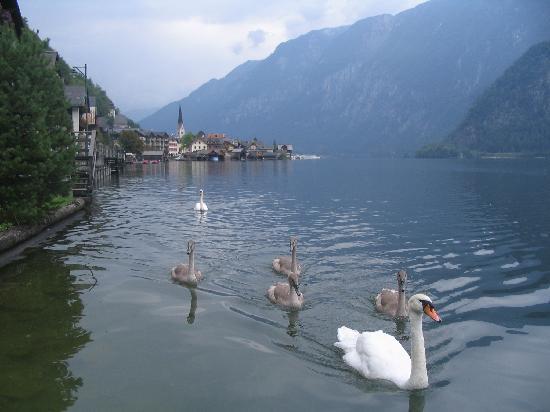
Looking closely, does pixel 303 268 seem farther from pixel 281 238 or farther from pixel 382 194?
pixel 382 194

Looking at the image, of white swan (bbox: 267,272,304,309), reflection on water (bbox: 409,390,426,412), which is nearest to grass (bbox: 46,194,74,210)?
white swan (bbox: 267,272,304,309)

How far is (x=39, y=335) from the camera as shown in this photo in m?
14.5

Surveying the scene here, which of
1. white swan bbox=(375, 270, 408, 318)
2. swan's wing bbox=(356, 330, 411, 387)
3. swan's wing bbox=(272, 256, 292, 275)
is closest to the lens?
swan's wing bbox=(356, 330, 411, 387)

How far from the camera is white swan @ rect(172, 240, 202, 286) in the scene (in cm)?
1985

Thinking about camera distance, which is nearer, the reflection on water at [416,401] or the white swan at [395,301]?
the reflection on water at [416,401]

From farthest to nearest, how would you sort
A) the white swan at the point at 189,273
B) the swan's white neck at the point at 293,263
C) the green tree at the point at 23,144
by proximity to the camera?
the green tree at the point at 23,144 → the swan's white neck at the point at 293,263 → the white swan at the point at 189,273

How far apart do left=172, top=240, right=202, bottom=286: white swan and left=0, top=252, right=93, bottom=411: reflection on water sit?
10.5ft

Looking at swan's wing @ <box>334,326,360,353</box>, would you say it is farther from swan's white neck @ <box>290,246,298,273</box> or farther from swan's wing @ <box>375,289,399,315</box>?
swan's white neck @ <box>290,246,298,273</box>

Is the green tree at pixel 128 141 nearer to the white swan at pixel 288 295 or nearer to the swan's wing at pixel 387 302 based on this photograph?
the white swan at pixel 288 295

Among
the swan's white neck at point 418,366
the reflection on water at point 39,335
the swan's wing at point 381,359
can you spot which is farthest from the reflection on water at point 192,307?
the swan's white neck at point 418,366

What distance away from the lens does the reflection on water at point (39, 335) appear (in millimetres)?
11305

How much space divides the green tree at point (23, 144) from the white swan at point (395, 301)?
56.1 ft

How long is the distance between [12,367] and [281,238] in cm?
2009

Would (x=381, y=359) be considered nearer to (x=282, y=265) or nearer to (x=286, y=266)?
(x=286, y=266)
